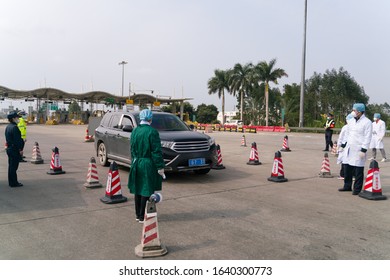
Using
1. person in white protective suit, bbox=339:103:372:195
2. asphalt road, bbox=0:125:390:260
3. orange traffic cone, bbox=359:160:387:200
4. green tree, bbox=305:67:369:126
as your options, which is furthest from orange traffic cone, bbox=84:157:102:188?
green tree, bbox=305:67:369:126

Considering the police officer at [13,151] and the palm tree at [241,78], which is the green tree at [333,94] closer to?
the palm tree at [241,78]

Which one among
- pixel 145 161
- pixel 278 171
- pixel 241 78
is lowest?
pixel 278 171

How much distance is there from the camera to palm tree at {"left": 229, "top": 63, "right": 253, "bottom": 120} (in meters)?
52.3

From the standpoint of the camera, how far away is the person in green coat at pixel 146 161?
4.98m

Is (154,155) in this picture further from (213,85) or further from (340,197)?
(213,85)

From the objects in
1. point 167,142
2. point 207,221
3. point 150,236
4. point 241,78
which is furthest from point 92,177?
point 241,78

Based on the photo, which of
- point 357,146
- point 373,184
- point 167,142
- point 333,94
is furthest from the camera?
point 333,94

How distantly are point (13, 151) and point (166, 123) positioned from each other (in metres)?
3.94

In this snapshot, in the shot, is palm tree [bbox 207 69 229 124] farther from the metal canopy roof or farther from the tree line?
the metal canopy roof

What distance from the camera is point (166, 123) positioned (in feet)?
31.6

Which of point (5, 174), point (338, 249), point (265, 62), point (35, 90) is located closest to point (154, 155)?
point (338, 249)

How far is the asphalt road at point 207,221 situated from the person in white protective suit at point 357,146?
50 centimetres

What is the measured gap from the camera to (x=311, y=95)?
59.5m

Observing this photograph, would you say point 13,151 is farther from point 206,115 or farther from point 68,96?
point 206,115
